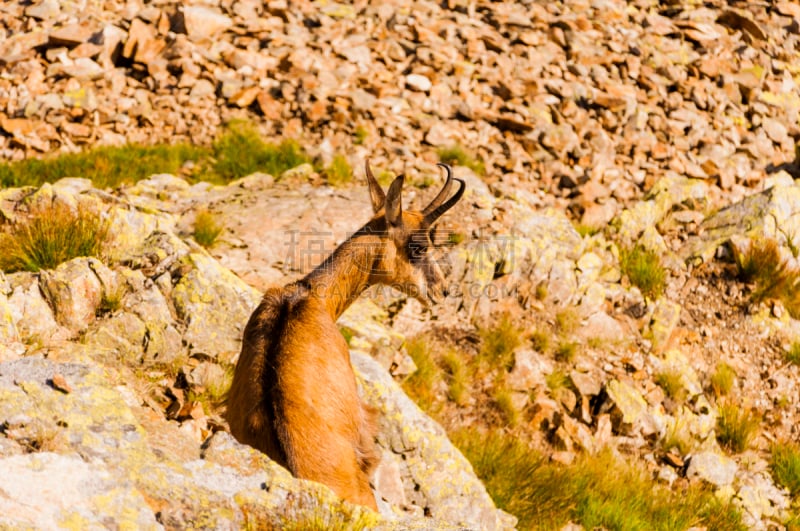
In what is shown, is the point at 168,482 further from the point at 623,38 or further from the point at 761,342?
the point at 623,38

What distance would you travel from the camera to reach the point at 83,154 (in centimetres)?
1426

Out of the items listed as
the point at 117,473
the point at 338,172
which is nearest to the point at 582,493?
the point at 117,473

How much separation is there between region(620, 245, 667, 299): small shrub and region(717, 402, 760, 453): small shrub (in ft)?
8.13

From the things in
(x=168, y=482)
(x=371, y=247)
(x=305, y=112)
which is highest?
(x=168, y=482)

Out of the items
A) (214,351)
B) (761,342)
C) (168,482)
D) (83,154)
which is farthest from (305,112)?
(168,482)

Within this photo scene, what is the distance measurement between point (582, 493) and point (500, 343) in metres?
3.01

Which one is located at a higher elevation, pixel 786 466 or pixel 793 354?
pixel 793 354

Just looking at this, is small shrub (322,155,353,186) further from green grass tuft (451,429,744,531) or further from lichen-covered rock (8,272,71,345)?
lichen-covered rock (8,272,71,345)

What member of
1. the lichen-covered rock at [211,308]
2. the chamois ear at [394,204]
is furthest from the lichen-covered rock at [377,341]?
the chamois ear at [394,204]

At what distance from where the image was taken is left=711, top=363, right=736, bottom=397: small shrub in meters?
12.1

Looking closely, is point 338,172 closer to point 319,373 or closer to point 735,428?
point 735,428

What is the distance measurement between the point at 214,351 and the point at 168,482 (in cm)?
416

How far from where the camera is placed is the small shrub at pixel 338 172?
46.3 ft

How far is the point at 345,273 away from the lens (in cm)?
838
